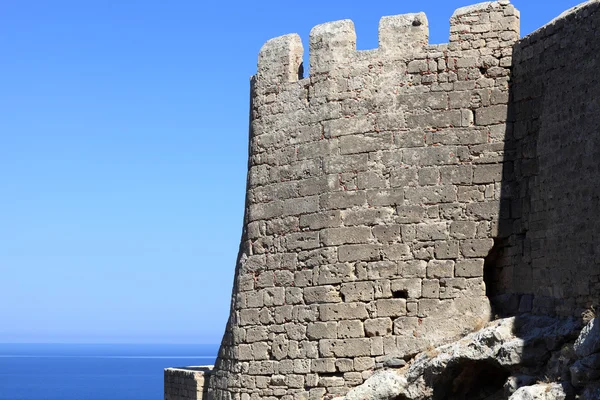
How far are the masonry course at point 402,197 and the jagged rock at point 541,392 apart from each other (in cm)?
115

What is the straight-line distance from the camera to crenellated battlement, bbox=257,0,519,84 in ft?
38.3

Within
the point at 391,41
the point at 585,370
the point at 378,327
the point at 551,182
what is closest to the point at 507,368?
the point at 585,370

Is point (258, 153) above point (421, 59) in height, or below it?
below

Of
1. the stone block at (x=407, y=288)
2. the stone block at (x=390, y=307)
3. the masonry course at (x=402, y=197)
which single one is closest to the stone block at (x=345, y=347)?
the masonry course at (x=402, y=197)

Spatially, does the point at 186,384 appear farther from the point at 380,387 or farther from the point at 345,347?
the point at 380,387

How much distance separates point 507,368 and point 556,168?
6.88 feet

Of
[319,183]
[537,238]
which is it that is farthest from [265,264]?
[537,238]

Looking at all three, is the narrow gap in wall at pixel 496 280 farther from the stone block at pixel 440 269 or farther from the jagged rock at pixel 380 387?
the jagged rock at pixel 380 387

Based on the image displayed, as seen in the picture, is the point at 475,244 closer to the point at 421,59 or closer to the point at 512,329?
the point at 512,329

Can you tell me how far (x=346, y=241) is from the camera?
39.2 ft

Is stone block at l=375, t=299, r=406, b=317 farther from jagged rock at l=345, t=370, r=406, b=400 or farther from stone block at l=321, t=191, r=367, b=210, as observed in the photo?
stone block at l=321, t=191, r=367, b=210

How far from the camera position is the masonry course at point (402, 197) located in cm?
1099

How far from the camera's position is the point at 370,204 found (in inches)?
468

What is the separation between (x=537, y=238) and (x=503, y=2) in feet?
8.86
